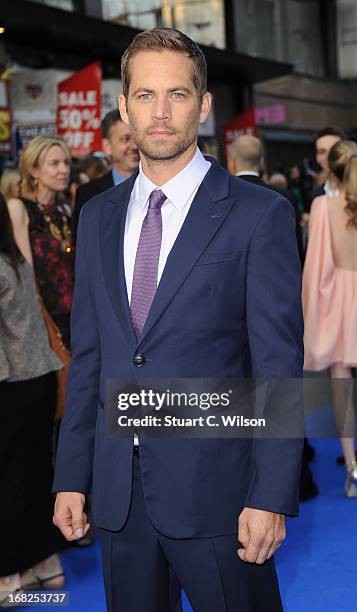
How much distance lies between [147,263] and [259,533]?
697mm

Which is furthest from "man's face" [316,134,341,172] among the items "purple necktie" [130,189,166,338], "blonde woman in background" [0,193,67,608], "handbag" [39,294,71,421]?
"purple necktie" [130,189,166,338]

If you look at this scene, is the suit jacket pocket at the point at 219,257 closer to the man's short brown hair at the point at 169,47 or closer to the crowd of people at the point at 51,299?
the man's short brown hair at the point at 169,47

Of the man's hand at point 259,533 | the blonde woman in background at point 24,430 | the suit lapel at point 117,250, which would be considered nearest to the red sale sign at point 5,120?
the blonde woman in background at point 24,430

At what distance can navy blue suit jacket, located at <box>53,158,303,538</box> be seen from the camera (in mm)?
2125

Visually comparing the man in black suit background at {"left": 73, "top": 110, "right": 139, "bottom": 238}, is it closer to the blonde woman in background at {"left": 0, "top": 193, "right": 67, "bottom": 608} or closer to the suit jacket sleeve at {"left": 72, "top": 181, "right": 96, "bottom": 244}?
the suit jacket sleeve at {"left": 72, "top": 181, "right": 96, "bottom": 244}

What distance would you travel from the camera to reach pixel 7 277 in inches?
159

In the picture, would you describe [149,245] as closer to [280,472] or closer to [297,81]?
[280,472]

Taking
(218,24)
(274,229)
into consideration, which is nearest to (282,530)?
(274,229)

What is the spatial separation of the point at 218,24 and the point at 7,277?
13.7 metres

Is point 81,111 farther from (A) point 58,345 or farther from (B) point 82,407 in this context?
(B) point 82,407

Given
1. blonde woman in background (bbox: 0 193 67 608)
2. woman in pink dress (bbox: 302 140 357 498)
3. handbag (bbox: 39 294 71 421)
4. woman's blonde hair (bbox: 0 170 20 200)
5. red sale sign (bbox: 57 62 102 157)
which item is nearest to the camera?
blonde woman in background (bbox: 0 193 67 608)

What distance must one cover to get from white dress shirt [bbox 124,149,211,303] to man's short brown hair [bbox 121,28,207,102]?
180mm

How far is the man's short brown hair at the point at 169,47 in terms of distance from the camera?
2.20 metres

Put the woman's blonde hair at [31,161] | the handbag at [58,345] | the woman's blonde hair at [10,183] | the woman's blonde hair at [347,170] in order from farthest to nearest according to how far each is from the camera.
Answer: the woman's blonde hair at [10,183] → the woman's blonde hair at [347,170] → the woman's blonde hair at [31,161] → the handbag at [58,345]
